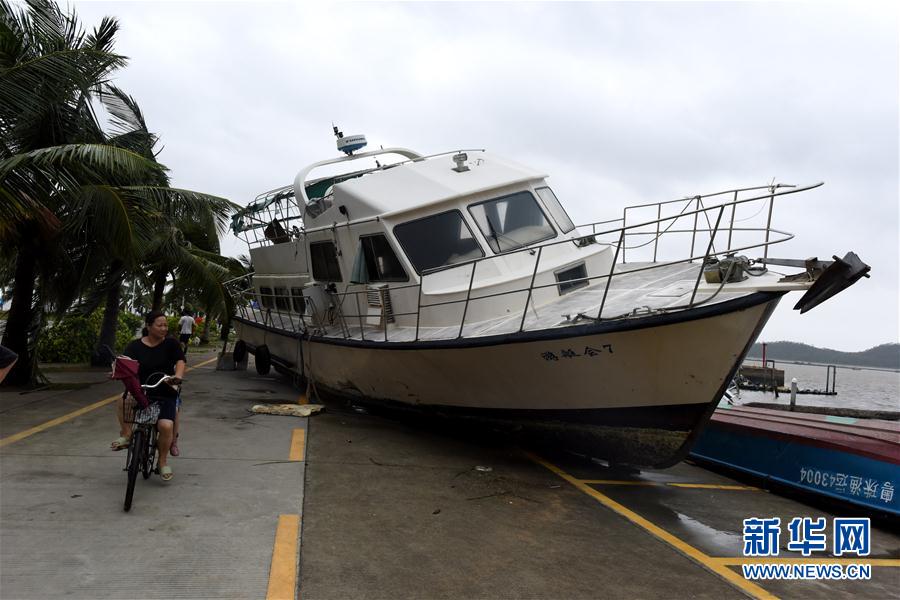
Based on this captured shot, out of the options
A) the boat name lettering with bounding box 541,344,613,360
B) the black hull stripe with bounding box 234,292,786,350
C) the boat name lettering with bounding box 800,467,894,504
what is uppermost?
the black hull stripe with bounding box 234,292,786,350

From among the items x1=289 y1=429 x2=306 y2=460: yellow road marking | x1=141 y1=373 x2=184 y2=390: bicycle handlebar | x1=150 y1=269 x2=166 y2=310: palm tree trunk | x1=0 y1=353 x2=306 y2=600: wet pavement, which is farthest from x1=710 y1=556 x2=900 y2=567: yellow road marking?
x1=150 y1=269 x2=166 y2=310: palm tree trunk

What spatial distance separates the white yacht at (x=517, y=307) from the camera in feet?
19.4

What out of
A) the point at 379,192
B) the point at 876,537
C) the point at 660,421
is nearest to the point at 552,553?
the point at 660,421

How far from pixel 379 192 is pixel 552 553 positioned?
562 cm

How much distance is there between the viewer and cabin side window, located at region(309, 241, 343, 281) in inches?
392

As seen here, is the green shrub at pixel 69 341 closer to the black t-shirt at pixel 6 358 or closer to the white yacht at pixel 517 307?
the white yacht at pixel 517 307

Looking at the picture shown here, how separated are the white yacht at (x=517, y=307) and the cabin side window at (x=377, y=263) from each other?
0.02 meters

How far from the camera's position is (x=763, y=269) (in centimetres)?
604

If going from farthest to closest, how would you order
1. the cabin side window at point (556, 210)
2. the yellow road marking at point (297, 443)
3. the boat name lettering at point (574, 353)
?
the cabin side window at point (556, 210), the yellow road marking at point (297, 443), the boat name lettering at point (574, 353)

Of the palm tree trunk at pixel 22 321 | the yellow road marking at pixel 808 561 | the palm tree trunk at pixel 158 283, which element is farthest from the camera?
the palm tree trunk at pixel 158 283

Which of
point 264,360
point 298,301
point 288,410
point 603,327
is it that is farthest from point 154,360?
point 264,360

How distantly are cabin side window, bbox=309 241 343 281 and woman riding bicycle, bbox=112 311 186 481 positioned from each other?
4.19m

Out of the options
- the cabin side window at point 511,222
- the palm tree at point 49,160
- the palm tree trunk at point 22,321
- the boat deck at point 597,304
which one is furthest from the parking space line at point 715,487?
the palm tree trunk at point 22,321

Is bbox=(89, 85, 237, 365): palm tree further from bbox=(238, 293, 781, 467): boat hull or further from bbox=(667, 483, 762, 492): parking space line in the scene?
bbox=(667, 483, 762, 492): parking space line
